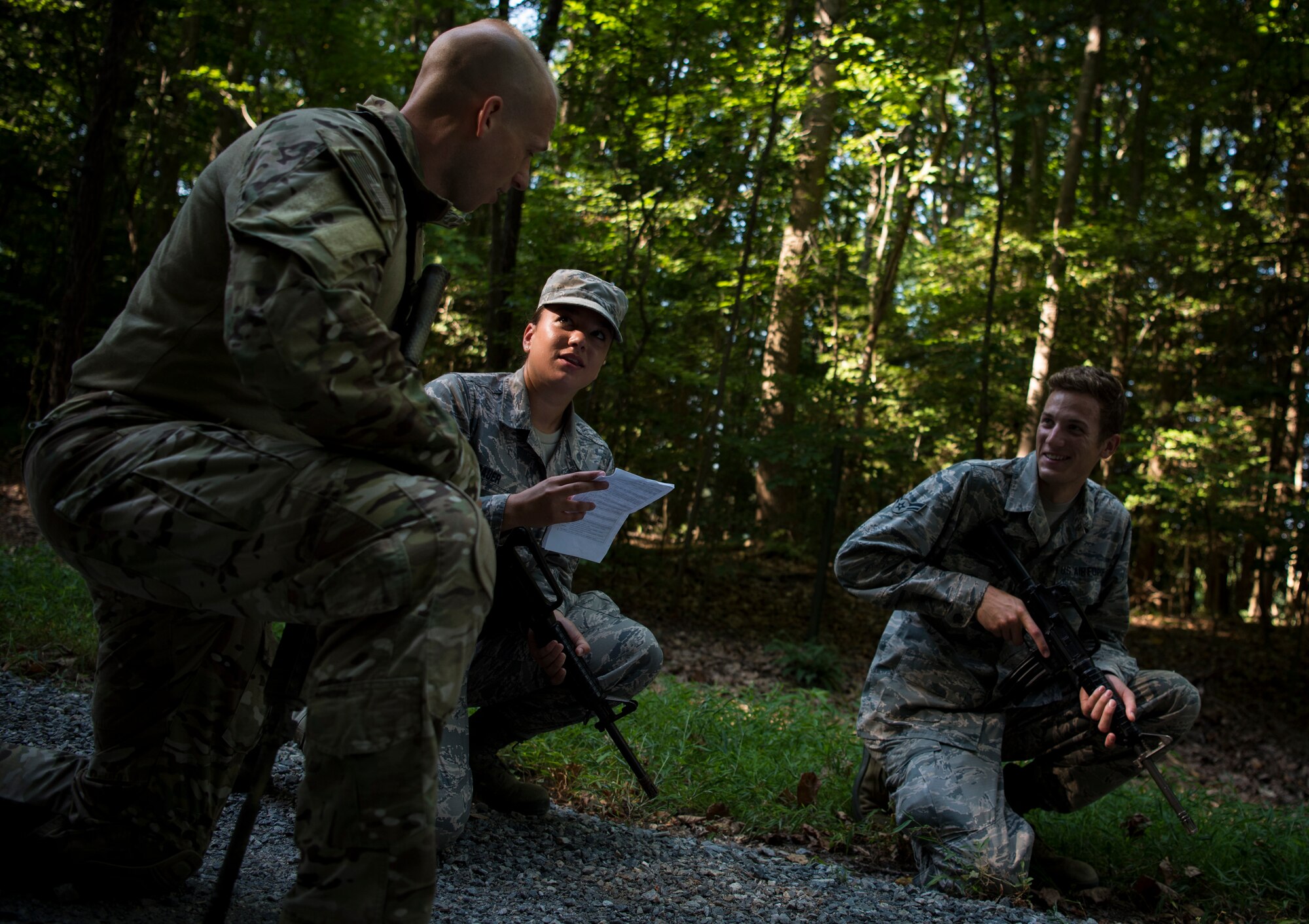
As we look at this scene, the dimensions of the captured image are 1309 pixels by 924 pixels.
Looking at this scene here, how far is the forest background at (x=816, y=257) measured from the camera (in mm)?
Result: 8836

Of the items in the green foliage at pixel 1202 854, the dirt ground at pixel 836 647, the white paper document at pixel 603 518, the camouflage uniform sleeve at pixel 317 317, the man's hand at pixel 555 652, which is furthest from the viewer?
the dirt ground at pixel 836 647

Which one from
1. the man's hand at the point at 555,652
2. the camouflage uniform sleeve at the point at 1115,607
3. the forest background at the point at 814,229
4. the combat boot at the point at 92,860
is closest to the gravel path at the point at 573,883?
the combat boot at the point at 92,860

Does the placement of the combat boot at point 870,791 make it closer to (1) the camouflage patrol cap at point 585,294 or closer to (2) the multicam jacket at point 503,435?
(2) the multicam jacket at point 503,435

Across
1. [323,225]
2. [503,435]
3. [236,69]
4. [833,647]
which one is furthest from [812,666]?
[236,69]

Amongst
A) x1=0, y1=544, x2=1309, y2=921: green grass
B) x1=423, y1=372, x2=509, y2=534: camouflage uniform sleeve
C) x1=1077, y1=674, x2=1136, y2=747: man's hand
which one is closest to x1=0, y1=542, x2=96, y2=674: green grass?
x1=0, y1=544, x2=1309, y2=921: green grass

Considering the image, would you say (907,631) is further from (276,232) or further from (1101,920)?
(276,232)

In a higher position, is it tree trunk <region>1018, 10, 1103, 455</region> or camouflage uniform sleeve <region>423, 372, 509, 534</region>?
tree trunk <region>1018, 10, 1103, 455</region>

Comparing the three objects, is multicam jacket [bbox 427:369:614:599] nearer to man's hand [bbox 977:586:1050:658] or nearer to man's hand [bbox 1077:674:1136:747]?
man's hand [bbox 977:586:1050:658]

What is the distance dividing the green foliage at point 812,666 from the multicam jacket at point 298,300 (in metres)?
6.52

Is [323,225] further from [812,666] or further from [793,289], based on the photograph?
[793,289]

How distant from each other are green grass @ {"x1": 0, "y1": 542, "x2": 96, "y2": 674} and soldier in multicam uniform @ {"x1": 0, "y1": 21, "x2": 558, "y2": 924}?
2.66 meters

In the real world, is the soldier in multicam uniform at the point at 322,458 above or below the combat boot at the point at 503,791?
above

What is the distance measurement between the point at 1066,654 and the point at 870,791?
37.2 inches

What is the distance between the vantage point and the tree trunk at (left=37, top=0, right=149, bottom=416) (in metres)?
7.73
